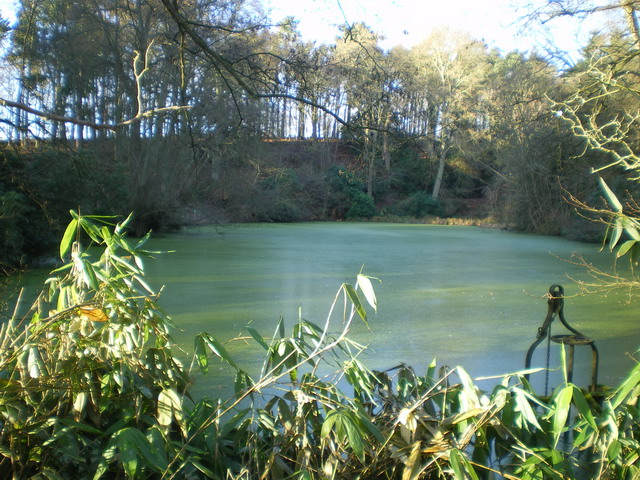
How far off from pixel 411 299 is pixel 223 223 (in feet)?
20.9

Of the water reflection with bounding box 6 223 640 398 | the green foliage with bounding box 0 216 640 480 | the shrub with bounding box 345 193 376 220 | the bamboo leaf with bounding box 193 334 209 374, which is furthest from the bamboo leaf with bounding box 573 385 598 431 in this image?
the shrub with bounding box 345 193 376 220

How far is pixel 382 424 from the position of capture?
54.9 inches

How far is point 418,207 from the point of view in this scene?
1684cm

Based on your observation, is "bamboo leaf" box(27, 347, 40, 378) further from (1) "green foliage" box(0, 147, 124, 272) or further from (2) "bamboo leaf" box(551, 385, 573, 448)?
(1) "green foliage" box(0, 147, 124, 272)

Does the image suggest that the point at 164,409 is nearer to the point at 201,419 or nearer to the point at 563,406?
the point at 201,419

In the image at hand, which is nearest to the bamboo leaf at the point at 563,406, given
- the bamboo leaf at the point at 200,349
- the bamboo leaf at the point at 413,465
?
the bamboo leaf at the point at 413,465

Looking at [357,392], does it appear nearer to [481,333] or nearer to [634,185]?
[481,333]

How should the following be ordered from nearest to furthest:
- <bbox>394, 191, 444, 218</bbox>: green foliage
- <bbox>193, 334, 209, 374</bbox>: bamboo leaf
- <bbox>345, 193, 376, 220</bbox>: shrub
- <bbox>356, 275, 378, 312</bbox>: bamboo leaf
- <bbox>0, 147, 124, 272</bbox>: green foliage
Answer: <bbox>356, 275, 378, 312</bbox>: bamboo leaf < <bbox>193, 334, 209, 374</bbox>: bamboo leaf < <bbox>0, 147, 124, 272</bbox>: green foliage < <bbox>345, 193, 376, 220</bbox>: shrub < <bbox>394, 191, 444, 218</bbox>: green foliage

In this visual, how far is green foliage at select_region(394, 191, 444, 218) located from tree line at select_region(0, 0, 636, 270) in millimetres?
1221

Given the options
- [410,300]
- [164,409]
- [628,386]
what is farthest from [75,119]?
[410,300]

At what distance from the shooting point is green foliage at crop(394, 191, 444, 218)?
55.0ft

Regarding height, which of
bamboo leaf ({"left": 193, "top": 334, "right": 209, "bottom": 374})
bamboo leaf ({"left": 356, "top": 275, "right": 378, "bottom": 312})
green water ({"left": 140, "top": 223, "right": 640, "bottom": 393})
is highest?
bamboo leaf ({"left": 356, "top": 275, "right": 378, "bottom": 312})

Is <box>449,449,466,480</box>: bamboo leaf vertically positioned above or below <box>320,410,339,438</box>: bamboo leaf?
below

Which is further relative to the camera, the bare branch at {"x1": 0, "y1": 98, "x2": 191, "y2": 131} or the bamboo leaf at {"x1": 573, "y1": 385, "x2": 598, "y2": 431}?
the bare branch at {"x1": 0, "y1": 98, "x2": 191, "y2": 131}
